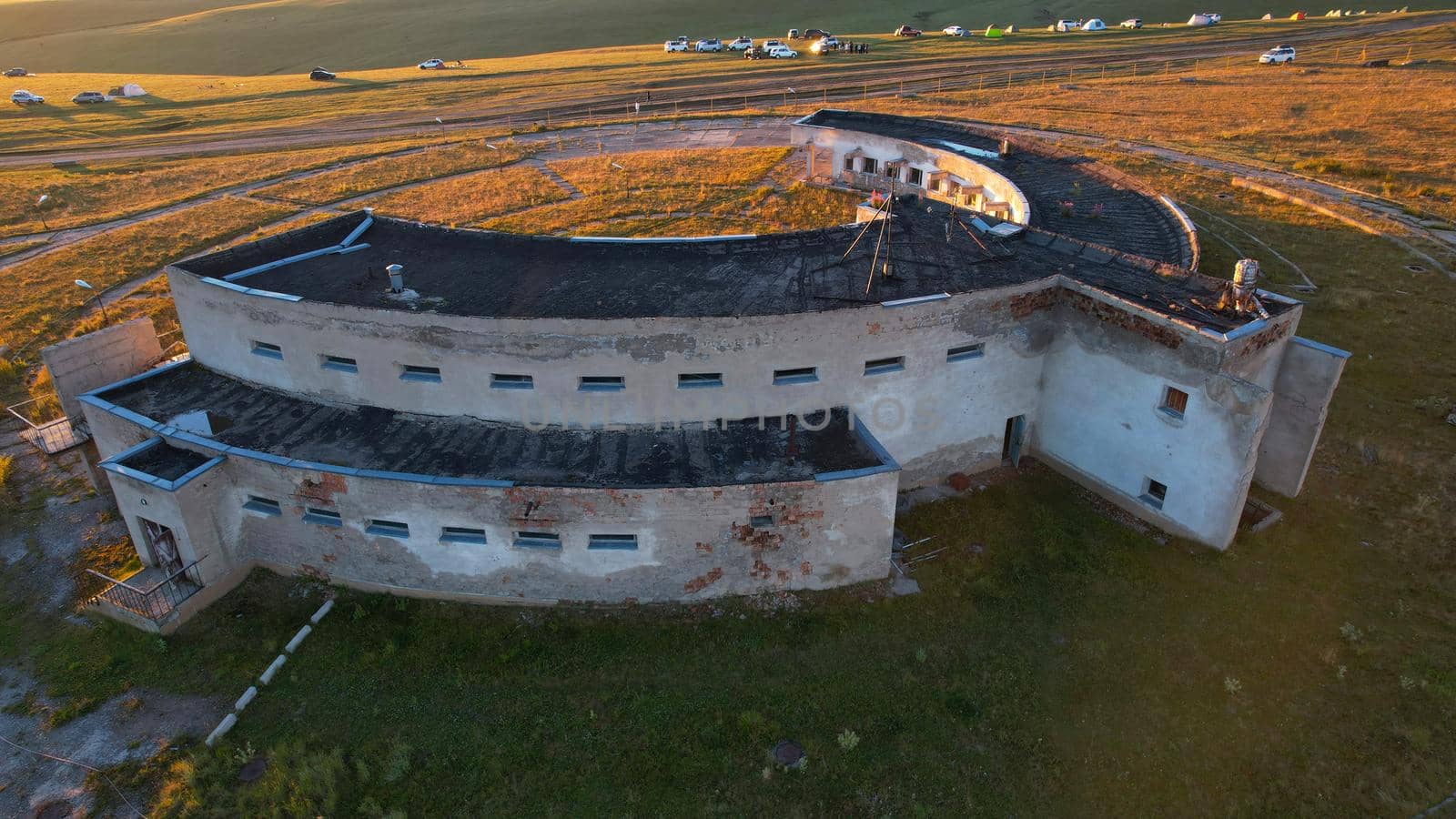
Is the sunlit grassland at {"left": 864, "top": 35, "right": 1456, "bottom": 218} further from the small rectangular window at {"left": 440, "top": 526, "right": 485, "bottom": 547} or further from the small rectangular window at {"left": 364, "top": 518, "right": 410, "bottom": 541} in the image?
the small rectangular window at {"left": 364, "top": 518, "right": 410, "bottom": 541}

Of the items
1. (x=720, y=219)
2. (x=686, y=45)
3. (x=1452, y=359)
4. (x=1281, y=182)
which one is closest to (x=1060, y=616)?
(x=1452, y=359)

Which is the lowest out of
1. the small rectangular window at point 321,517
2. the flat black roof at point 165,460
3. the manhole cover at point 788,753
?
the manhole cover at point 788,753

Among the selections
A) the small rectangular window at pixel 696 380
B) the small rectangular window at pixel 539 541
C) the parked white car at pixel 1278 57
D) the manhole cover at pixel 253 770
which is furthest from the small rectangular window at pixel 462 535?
the parked white car at pixel 1278 57

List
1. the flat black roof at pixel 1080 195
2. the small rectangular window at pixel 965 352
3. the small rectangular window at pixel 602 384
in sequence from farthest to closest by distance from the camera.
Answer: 1. the flat black roof at pixel 1080 195
2. the small rectangular window at pixel 965 352
3. the small rectangular window at pixel 602 384

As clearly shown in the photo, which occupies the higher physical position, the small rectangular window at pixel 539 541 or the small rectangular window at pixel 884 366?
the small rectangular window at pixel 884 366

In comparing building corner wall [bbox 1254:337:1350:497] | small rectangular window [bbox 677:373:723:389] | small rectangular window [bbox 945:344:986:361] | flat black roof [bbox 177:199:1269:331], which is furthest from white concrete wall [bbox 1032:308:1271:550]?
small rectangular window [bbox 677:373:723:389]

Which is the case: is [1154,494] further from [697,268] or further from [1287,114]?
[1287,114]

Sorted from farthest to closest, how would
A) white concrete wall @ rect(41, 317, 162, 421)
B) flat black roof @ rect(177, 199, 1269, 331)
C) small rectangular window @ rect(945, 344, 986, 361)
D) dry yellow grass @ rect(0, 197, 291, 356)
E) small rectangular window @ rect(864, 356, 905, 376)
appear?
dry yellow grass @ rect(0, 197, 291, 356) < white concrete wall @ rect(41, 317, 162, 421) < flat black roof @ rect(177, 199, 1269, 331) < small rectangular window @ rect(945, 344, 986, 361) < small rectangular window @ rect(864, 356, 905, 376)

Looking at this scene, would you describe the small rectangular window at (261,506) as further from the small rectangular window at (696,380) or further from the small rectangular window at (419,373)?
the small rectangular window at (696,380)

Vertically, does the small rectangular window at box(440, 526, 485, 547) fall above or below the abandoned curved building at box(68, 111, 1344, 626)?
below
